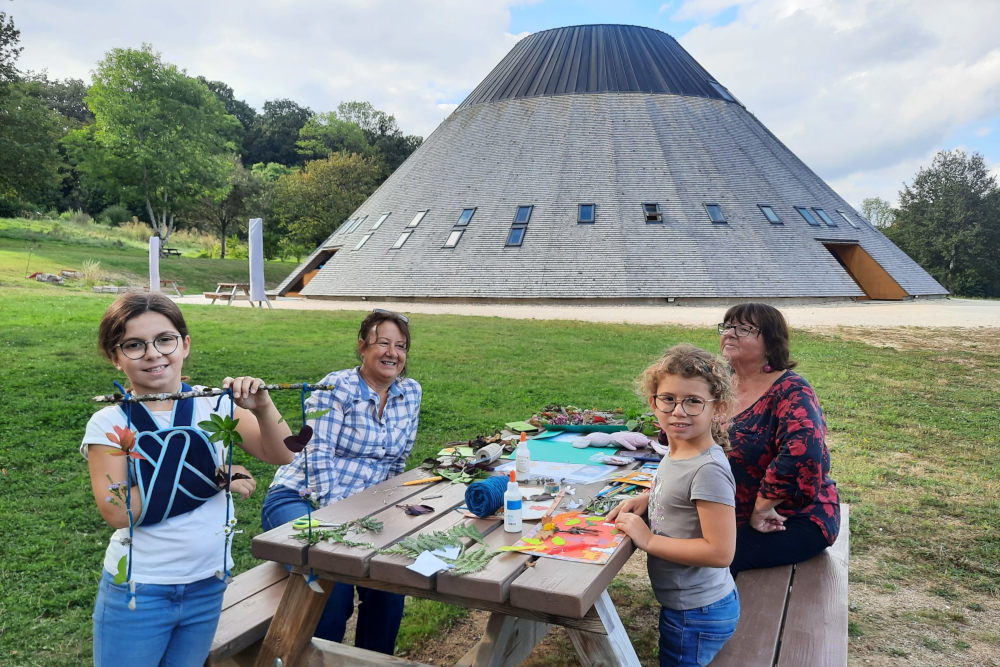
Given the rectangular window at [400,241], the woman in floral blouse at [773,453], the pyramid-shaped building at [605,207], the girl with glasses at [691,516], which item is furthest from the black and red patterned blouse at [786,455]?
A: the rectangular window at [400,241]

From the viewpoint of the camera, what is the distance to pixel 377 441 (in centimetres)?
362

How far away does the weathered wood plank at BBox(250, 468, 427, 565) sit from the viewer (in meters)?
2.56

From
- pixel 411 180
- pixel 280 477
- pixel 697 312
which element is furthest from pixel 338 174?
pixel 280 477

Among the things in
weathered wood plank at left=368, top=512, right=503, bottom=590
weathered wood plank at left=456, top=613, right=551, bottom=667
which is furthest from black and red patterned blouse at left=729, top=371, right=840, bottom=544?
weathered wood plank at left=368, top=512, right=503, bottom=590

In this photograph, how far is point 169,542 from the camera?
2324 millimetres

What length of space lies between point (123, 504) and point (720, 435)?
6.95 ft

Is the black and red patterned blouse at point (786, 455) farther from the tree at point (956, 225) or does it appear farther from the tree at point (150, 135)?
the tree at point (956, 225)

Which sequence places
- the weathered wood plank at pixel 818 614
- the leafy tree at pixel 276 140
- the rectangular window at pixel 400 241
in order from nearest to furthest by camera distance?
the weathered wood plank at pixel 818 614, the rectangular window at pixel 400 241, the leafy tree at pixel 276 140

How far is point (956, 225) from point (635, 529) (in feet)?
204

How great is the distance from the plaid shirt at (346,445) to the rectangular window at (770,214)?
2892 cm

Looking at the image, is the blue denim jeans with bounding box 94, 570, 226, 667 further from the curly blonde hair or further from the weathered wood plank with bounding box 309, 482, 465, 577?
the curly blonde hair

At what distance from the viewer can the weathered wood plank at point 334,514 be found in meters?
2.56

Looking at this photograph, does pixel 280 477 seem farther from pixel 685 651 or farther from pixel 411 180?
pixel 411 180

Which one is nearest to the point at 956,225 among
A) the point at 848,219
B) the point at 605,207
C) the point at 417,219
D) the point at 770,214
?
the point at 848,219
